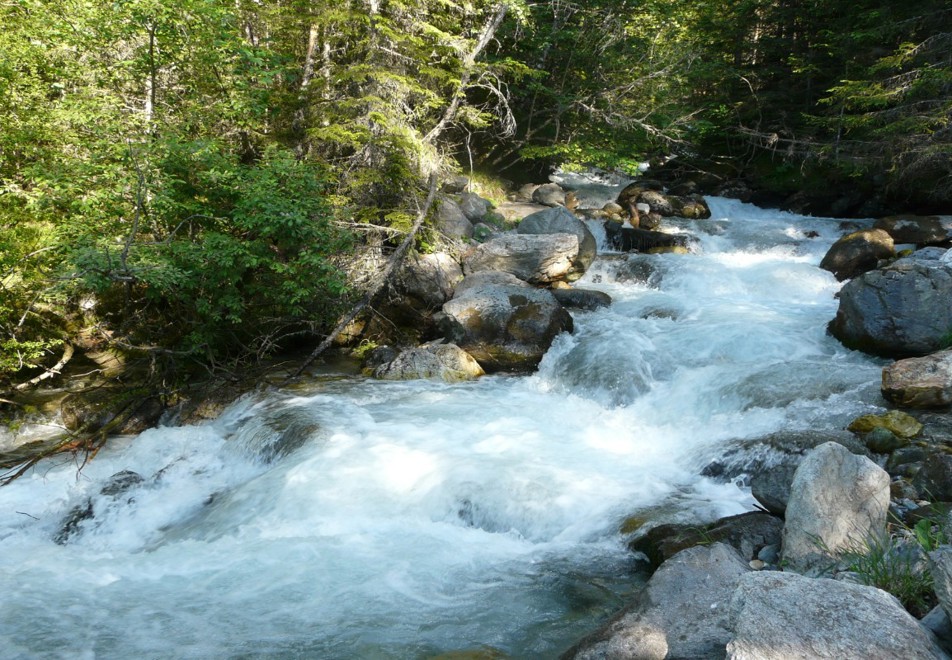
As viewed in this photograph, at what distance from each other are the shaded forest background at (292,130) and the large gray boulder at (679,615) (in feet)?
20.1

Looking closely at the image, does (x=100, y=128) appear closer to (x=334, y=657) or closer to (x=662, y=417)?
(x=334, y=657)

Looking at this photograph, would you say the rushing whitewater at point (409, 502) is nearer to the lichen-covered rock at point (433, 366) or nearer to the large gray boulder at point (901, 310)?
the lichen-covered rock at point (433, 366)

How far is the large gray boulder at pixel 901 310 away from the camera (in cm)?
827

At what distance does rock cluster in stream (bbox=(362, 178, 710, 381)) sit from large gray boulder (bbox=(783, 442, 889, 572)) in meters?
5.99

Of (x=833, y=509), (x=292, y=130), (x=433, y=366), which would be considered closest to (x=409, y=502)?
(x=433, y=366)

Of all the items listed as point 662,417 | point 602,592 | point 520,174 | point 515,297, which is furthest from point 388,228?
point 520,174

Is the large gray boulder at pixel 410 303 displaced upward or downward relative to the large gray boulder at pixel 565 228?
downward

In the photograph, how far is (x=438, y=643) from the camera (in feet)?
13.9

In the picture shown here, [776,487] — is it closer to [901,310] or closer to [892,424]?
[892,424]

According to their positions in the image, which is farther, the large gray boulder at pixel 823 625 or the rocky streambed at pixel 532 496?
the rocky streambed at pixel 532 496

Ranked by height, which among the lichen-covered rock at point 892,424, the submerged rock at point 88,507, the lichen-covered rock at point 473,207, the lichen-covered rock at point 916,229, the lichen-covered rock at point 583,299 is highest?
the lichen-covered rock at point 916,229

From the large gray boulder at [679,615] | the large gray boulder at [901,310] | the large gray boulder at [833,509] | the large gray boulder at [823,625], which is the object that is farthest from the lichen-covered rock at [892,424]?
the large gray boulder at [823,625]

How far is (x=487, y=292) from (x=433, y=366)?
5.87 ft

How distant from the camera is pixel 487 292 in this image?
10.5 meters
